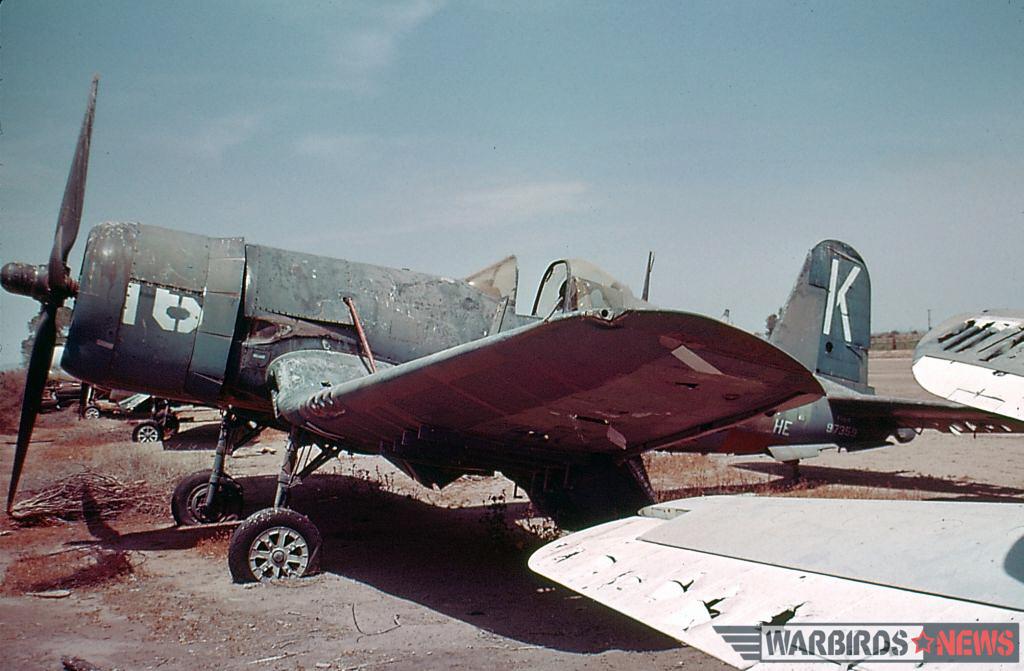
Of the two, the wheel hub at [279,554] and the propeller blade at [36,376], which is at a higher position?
the propeller blade at [36,376]

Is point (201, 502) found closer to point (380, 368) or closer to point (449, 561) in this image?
point (380, 368)

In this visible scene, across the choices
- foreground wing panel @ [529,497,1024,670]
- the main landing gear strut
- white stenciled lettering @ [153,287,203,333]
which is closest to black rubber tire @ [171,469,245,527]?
white stenciled lettering @ [153,287,203,333]

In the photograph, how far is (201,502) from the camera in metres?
7.30

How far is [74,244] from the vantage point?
5.93 m

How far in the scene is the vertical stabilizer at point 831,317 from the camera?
28.6 ft

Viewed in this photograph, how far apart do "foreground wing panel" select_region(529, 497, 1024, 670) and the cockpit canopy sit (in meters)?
2.51

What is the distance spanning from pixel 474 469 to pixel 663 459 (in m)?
Answer: 7.51

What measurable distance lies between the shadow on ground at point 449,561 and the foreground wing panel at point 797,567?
2.37ft

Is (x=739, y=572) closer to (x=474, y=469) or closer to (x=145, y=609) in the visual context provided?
(x=474, y=469)

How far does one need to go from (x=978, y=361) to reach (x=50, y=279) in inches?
245

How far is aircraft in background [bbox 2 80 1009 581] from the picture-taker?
3559mm

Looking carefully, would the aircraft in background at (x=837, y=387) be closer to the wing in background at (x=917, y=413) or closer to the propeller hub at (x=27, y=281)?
the wing in background at (x=917, y=413)

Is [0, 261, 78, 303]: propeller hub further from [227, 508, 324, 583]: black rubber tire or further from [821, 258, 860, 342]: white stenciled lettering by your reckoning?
[821, 258, 860, 342]: white stenciled lettering

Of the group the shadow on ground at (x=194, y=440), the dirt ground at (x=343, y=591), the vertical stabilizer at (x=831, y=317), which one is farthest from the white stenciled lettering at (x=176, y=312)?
the shadow on ground at (x=194, y=440)
